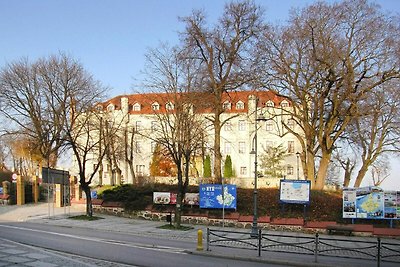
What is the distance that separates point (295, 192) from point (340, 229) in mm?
4049

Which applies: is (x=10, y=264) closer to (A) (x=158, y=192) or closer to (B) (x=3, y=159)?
(A) (x=158, y=192)

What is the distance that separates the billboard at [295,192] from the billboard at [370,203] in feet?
8.10

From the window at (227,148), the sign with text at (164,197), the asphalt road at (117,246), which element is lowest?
the asphalt road at (117,246)

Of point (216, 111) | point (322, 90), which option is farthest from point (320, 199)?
point (216, 111)

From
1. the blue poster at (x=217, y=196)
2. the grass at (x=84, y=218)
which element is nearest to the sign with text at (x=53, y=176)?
the grass at (x=84, y=218)

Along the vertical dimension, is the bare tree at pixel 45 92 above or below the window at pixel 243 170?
above

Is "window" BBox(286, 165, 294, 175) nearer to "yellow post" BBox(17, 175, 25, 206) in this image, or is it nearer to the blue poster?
the blue poster

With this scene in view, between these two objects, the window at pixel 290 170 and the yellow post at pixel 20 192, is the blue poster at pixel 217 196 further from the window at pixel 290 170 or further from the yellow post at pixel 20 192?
the window at pixel 290 170

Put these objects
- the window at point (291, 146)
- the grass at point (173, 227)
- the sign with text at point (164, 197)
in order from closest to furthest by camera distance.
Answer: the grass at point (173, 227)
the sign with text at point (164, 197)
the window at point (291, 146)

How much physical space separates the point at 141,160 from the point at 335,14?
49.3 meters

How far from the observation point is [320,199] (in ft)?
98.7

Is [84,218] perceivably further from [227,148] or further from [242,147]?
[242,147]

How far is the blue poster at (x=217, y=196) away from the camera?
30.2 metres

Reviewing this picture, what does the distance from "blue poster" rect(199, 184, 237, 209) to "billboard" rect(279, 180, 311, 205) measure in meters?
3.44
